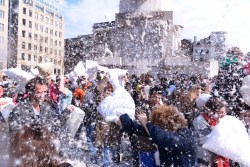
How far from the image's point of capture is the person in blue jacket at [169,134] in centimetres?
368

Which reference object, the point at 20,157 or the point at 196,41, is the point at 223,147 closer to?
the point at 20,157

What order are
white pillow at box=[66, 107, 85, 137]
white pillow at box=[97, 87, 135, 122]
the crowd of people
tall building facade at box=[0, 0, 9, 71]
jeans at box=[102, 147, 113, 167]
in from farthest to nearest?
1. tall building facade at box=[0, 0, 9, 71]
2. jeans at box=[102, 147, 113, 167]
3. white pillow at box=[66, 107, 85, 137]
4. white pillow at box=[97, 87, 135, 122]
5. the crowd of people

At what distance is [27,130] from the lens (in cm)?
252

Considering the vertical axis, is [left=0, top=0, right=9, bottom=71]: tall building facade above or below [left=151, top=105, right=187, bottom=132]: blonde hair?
above

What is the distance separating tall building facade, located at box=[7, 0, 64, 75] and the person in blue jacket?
239ft

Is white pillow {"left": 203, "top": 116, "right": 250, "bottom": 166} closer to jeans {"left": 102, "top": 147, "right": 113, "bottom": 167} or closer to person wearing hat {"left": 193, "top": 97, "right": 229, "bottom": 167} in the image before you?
person wearing hat {"left": 193, "top": 97, "right": 229, "bottom": 167}

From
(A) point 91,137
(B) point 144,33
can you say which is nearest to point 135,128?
(A) point 91,137

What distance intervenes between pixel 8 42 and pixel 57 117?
261 feet

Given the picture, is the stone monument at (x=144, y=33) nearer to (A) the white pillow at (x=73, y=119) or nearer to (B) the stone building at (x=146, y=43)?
(B) the stone building at (x=146, y=43)

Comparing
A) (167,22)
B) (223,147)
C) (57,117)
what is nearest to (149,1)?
(167,22)

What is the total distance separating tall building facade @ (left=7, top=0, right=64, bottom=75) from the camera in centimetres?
8062

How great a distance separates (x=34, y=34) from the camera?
8375 centimetres

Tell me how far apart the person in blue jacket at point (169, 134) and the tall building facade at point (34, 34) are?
2871 inches

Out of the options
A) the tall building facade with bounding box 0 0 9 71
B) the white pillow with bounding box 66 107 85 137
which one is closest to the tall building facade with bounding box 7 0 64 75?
the tall building facade with bounding box 0 0 9 71
